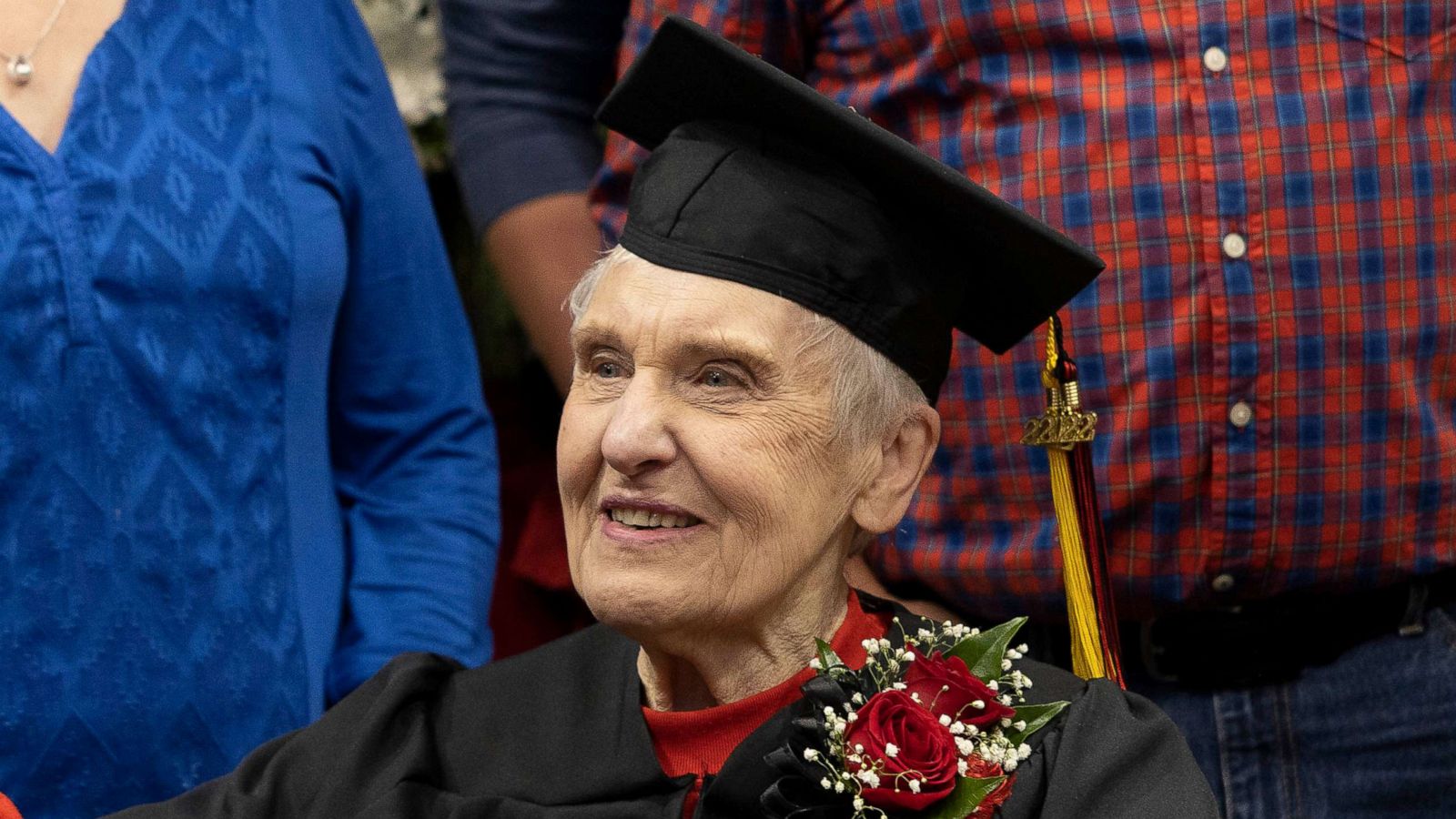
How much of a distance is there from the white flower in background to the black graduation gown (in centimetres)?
170

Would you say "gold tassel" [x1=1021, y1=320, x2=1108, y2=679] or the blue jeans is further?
the blue jeans

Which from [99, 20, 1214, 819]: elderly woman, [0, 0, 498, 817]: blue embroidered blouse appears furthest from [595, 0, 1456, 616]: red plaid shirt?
[0, 0, 498, 817]: blue embroidered blouse

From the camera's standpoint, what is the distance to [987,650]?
Answer: 7.37 ft

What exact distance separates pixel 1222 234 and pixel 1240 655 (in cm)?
62

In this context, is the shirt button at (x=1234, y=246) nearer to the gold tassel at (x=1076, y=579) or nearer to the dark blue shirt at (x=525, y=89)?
the gold tassel at (x=1076, y=579)

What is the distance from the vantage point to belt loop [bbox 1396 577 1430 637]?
2.75m

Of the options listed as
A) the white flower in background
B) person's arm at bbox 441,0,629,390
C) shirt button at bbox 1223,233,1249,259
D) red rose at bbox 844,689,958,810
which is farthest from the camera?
the white flower in background

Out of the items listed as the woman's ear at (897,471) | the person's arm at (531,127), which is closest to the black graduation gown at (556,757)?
the woman's ear at (897,471)

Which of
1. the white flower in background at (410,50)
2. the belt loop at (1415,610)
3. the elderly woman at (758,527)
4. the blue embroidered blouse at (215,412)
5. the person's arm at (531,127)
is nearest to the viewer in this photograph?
the elderly woman at (758,527)

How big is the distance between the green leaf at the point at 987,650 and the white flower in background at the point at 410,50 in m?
2.11

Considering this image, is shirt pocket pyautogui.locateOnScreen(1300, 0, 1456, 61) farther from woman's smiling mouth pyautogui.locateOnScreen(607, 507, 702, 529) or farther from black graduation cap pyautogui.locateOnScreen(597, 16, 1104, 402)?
woman's smiling mouth pyautogui.locateOnScreen(607, 507, 702, 529)

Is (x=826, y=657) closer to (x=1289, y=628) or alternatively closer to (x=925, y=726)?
(x=925, y=726)

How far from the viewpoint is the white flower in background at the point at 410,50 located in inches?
155

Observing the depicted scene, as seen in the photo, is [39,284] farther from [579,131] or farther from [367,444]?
[579,131]
